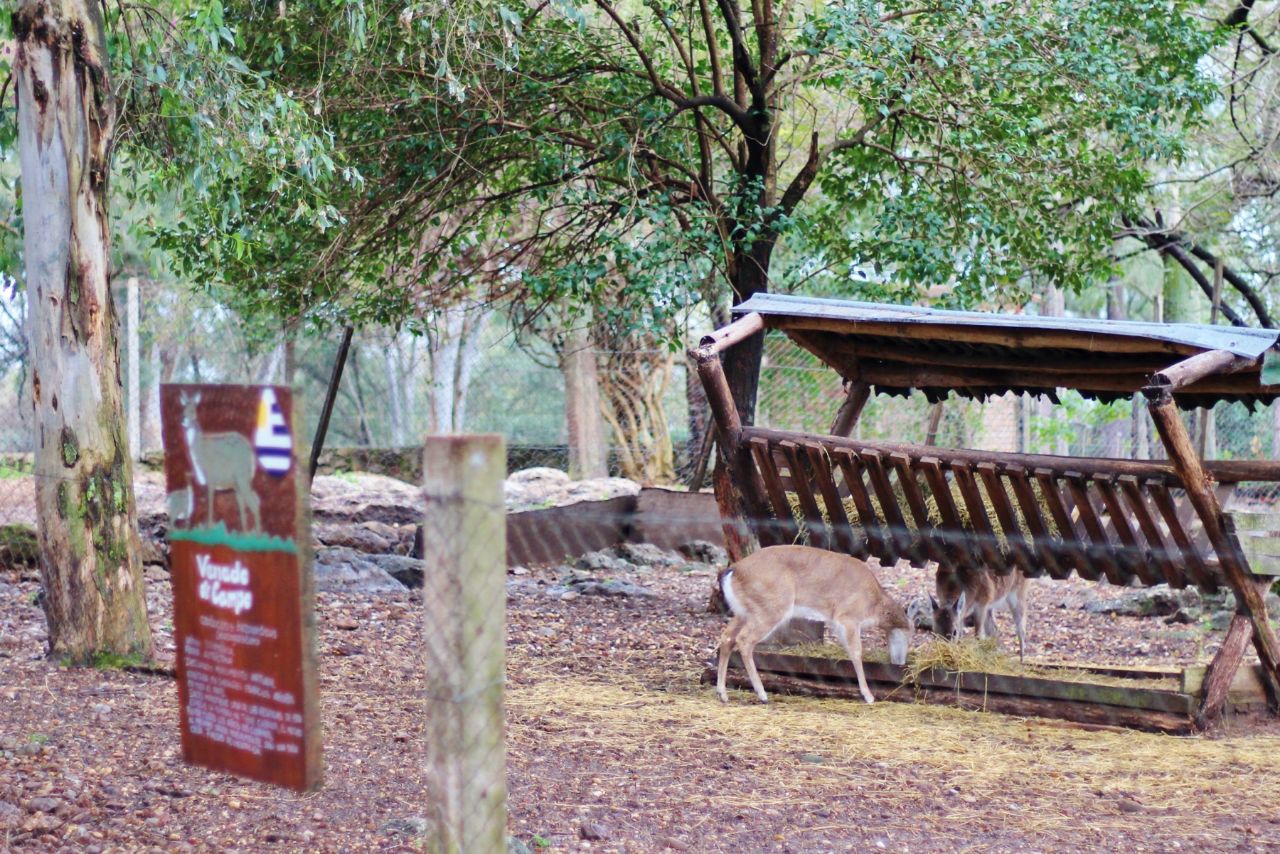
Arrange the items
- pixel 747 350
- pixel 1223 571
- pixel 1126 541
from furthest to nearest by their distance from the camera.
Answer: pixel 747 350, pixel 1126 541, pixel 1223 571

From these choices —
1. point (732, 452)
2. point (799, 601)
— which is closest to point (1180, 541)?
point (799, 601)

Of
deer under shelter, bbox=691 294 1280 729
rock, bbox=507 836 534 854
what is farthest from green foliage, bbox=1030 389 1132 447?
rock, bbox=507 836 534 854

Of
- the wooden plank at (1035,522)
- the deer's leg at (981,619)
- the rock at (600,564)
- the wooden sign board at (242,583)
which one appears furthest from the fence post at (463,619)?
the rock at (600,564)

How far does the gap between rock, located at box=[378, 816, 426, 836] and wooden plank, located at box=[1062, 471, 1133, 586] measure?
3796 millimetres

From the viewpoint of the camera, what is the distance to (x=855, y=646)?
24.2 ft

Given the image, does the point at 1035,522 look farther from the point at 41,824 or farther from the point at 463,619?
the point at 41,824

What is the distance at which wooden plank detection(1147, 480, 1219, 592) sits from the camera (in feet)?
21.6

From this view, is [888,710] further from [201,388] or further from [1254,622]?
[201,388]

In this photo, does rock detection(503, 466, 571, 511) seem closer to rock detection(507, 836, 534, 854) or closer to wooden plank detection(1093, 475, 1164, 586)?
wooden plank detection(1093, 475, 1164, 586)

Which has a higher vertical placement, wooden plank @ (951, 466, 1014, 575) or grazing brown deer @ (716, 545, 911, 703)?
wooden plank @ (951, 466, 1014, 575)

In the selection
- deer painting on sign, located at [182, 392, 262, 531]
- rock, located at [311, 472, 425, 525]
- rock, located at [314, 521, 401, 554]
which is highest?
deer painting on sign, located at [182, 392, 262, 531]

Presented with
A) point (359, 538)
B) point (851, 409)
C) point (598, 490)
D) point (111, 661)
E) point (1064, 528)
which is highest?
point (851, 409)

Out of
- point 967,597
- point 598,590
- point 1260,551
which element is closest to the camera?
point 1260,551

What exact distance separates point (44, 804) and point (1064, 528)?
4.96 meters
